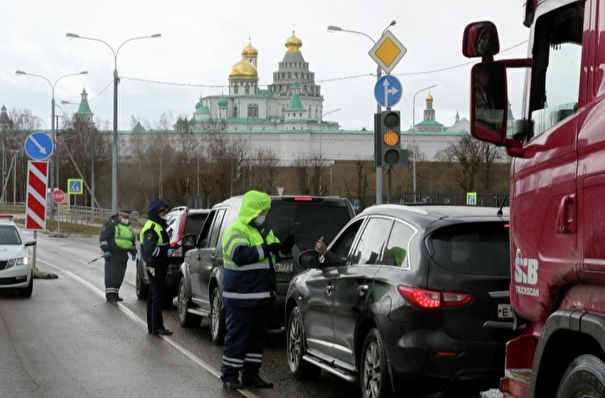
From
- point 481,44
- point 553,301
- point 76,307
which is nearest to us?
point 553,301

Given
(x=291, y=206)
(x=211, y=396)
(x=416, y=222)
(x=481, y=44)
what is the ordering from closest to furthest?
(x=481, y=44) → (x=416, y=222) → (x=211, y=396) → (x=291, y=206)

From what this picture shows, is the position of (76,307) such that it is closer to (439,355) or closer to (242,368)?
(242,368)

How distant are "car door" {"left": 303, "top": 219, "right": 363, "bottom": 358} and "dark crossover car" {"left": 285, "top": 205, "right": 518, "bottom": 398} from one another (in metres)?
0.68

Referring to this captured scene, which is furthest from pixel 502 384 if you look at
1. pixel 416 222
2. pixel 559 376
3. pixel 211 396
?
pixel 211 396

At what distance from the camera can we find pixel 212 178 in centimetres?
10550

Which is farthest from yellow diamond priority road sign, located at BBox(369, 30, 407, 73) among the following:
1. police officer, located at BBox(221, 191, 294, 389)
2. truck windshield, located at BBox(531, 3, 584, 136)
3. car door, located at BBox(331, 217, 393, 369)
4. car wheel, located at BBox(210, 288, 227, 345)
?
truck windshield, located at BBox(531, 3, 584, 136)

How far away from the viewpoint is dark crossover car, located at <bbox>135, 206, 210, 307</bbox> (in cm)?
1903

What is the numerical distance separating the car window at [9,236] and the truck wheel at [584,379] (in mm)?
17577

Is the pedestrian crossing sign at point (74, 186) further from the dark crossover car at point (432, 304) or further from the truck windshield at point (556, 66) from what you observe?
the truck windshield at point (556, 66)

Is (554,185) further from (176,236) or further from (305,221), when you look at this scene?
(176,236)

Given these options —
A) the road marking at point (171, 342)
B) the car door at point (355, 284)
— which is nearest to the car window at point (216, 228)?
the road marking at point (171, 342)

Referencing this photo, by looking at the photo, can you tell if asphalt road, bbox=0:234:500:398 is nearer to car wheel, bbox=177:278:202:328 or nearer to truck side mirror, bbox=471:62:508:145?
car wheel, bbox=177:278:202:328

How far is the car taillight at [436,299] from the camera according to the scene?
27.5ft

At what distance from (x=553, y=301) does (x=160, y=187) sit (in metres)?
94.7
